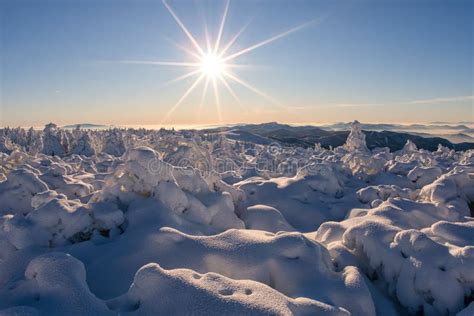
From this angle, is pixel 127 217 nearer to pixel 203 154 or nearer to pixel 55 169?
pixel 55 169

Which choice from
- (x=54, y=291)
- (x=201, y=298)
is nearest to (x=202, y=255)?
(x=201, y=298)

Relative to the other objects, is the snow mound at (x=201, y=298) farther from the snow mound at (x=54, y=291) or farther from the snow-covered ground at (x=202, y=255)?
the snow mound at (x=54, y=291)

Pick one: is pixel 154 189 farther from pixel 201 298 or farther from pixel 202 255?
pixel 201 298

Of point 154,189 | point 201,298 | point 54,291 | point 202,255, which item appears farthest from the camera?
point 154,189

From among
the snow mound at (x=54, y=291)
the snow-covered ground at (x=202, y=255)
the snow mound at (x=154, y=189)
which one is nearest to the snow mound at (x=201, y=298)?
the snow-covered ground at (x=202, y=255)

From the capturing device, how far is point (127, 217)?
549 cm

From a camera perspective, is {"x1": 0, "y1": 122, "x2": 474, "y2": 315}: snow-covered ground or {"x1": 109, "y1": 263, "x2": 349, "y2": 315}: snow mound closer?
{"x1": 109, "y1": 263, "x2": 349, "y2": 315}: snow mound

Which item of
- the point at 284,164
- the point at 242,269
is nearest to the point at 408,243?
the point at 242,269

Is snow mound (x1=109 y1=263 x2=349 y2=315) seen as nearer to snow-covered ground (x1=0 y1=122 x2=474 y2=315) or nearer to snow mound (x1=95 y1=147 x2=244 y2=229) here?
snow-covered ground (x1=0 y1=122 x2=474 y2=315)

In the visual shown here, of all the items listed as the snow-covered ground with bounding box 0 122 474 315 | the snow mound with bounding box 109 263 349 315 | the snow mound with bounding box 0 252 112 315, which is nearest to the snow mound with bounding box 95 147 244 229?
the snow-covered ground with bounding box 0 122 474 315

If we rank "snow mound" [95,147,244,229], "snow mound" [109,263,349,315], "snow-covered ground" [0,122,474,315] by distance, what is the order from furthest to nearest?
"snow mound" [95,147,244,229] → "snow-covered ground" [0,122,474,315] → "snow mound" [109,263,349,315]

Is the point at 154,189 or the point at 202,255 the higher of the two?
the point at 154,189

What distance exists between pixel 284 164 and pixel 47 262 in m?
15.6

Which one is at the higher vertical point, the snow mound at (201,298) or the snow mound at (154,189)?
the snow mound at (154,189)
